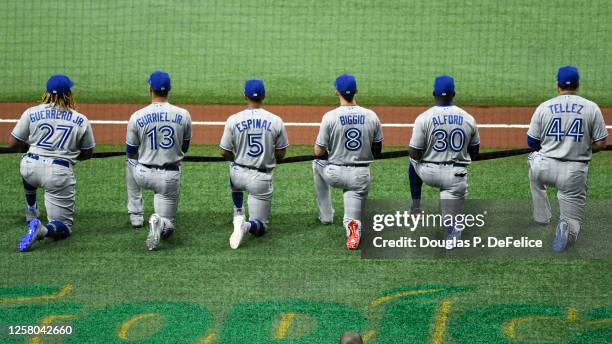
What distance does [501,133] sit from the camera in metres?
12.8

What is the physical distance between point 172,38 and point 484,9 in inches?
245

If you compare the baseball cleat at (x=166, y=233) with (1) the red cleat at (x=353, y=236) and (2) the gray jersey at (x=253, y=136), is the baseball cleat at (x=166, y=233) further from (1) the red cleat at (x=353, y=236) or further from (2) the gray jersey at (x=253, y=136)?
(1) the red cleat at (x=353, y=236)

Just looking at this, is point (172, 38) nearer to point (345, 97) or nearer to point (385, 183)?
point (385, 183)

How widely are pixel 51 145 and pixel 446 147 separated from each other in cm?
359

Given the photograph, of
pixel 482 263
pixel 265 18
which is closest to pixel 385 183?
pixel 482 263

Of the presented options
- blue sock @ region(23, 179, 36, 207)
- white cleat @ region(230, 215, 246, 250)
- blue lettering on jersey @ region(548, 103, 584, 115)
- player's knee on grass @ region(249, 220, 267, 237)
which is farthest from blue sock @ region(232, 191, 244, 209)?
blue lettering on jersey @ region(548, 103, 584, 115)

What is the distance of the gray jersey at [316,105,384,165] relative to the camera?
8352 mm

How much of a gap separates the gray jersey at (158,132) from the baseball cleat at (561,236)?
351 centimetres

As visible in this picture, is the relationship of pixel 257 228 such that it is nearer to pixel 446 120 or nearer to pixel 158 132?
pixel 158 132

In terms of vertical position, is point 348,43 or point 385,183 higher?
point 348,43

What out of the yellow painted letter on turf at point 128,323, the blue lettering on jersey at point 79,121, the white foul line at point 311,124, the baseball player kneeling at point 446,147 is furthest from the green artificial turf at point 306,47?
the yellow painted letter on turf at point 128,323

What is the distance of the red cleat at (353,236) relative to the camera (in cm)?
839

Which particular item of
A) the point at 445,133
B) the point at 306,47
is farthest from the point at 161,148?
the point at 306,47

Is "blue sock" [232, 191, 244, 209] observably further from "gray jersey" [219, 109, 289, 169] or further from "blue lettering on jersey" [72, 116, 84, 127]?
"blue lettering on jersey" [72, 116, 84, 127]
